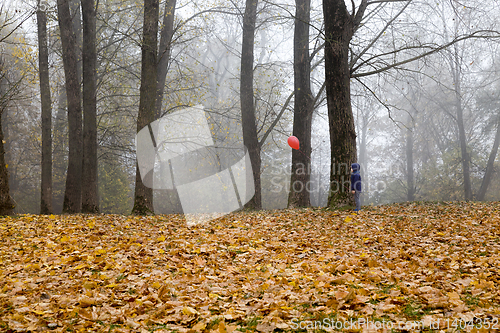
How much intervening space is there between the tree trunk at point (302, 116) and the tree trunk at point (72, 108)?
6.43 m

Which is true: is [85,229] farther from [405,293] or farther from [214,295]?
[405,293]

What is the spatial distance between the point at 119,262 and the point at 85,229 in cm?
237

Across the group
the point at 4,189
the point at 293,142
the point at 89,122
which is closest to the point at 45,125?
the point at 89,122

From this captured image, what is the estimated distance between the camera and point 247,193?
443 inches

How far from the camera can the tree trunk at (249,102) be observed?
1107cm

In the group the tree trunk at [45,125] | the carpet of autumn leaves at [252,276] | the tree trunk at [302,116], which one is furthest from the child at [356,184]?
the tree trunk at [45,125]

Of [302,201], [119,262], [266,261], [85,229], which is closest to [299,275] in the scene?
[266,261]

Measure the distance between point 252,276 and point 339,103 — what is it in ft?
17.0

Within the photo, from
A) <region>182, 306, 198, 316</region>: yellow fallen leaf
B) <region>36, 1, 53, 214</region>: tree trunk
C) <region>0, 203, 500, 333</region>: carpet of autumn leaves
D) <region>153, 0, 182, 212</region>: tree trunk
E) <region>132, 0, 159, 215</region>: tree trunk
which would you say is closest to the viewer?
<region>0, 203, 500, 333</region>: carpet of autumn leaves

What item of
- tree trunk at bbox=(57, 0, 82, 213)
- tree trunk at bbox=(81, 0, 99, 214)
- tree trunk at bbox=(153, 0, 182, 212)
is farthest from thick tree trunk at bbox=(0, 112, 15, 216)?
tree trunk at bbox=(153, 0, 182, 212)

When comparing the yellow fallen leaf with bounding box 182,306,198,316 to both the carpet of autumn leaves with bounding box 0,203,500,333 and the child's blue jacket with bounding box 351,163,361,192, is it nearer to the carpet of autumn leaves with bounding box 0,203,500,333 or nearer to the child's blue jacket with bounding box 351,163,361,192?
the carpet of autumn leaves with bounding box 0,203,500,333

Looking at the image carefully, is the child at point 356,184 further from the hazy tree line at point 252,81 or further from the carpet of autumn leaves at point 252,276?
the carpet of autumn leaves at point 252,276

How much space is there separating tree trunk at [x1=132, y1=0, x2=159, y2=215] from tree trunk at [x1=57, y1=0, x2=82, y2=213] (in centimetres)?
291

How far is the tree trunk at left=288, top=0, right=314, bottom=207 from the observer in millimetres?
10180
